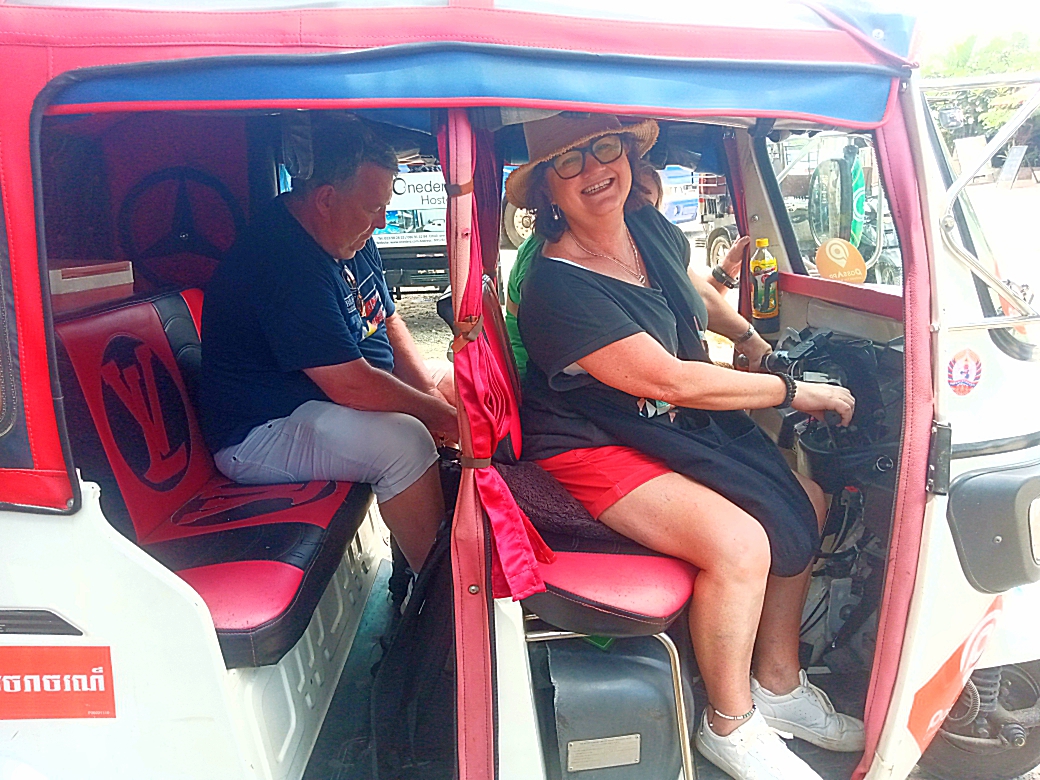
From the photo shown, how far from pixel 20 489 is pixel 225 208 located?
6.25 ft

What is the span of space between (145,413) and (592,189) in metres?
1.46

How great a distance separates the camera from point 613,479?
1.87 meters

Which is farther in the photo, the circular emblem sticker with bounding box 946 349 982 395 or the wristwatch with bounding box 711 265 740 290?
the wristwatch with bounding box 711 265 740 290

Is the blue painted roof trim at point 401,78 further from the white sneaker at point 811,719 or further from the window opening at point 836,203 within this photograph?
the white sneaker at point 811,719

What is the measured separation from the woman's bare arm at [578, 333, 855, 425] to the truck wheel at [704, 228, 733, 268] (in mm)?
1215

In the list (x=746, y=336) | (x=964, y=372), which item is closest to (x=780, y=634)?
(x=964, y=372)

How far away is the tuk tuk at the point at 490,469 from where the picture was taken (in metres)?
1.26

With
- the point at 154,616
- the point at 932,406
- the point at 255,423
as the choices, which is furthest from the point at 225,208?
the point at 932,406

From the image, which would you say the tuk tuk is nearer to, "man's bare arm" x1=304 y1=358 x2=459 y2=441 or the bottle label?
"man's bare arm" x1=304 y1=358 x2=459 y2=441

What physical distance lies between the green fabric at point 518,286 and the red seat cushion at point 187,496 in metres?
0.69

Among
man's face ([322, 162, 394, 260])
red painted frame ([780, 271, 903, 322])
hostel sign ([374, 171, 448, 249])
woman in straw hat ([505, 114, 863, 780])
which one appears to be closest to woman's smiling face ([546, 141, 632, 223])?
woman in straw hat ([505, 114, 863, 780])

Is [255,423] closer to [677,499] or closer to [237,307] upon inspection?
[237,307]

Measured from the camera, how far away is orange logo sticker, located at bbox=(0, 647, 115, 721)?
1.47 metres

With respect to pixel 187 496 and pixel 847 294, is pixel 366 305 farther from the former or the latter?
pixel 847 294
